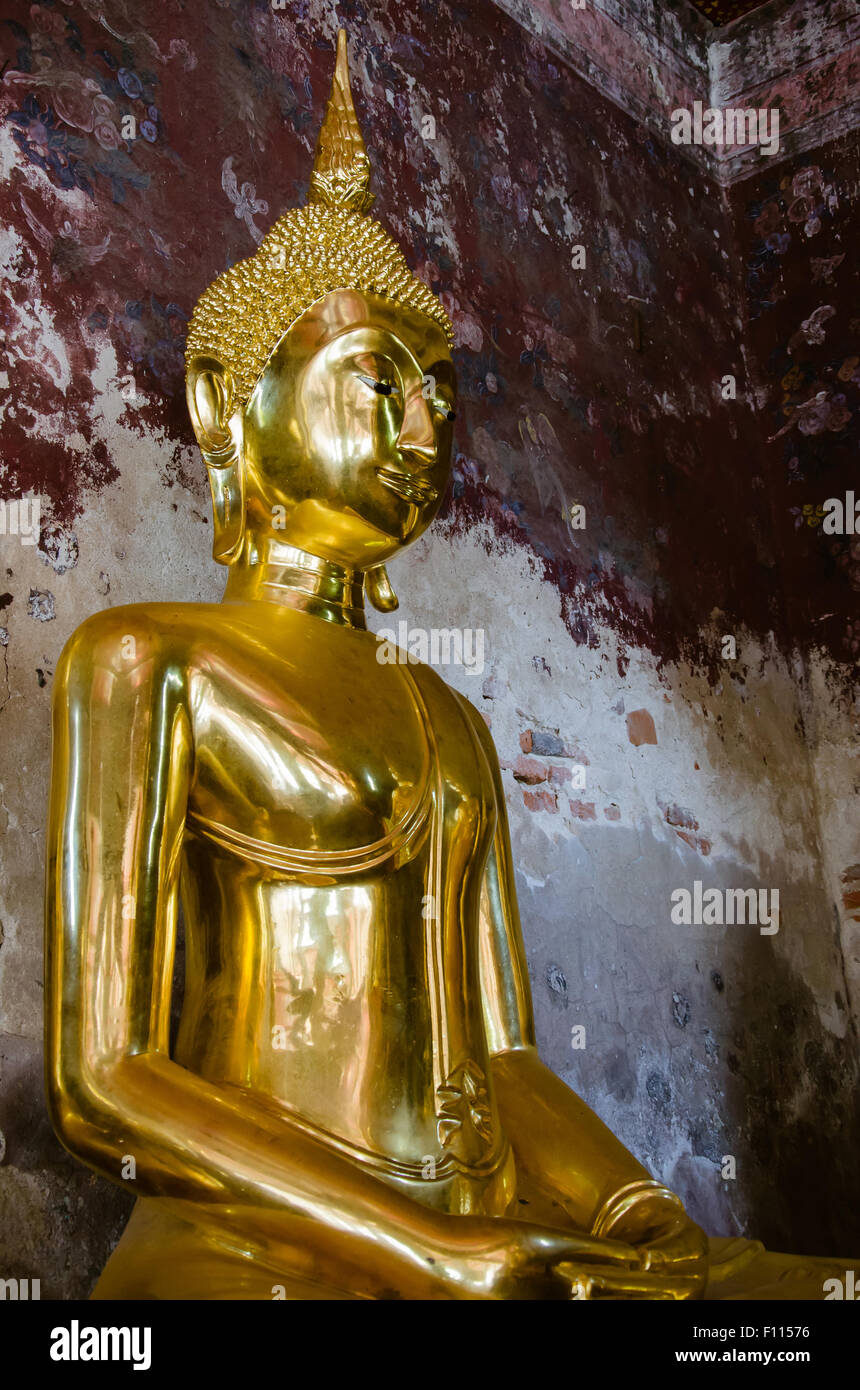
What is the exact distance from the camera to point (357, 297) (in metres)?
2.49

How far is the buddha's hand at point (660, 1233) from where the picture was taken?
1.97m

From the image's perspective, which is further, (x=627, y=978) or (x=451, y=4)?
(x=451, y=4)

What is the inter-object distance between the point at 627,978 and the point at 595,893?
23 cm

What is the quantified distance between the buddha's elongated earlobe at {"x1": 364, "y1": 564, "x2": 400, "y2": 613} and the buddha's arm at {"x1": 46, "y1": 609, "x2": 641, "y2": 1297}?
21.9 inches

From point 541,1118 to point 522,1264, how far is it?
0.56 metres

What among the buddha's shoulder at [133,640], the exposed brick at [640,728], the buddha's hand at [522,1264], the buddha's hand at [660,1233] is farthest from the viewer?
the exposed brick at [640,728]

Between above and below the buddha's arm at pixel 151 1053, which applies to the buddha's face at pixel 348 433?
above

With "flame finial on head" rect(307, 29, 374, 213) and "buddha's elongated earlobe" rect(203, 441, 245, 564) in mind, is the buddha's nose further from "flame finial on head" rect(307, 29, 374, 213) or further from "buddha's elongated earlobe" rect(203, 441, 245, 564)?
"flame finial on head" rect(307, 29, 374, 213)

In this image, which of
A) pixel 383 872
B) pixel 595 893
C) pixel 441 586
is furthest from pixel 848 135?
pixel 383 872

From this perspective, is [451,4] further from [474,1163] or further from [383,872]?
[474,1163]

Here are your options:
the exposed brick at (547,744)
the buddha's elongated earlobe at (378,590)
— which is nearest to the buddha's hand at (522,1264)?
the buddha's elongated earlobe at (378,590)

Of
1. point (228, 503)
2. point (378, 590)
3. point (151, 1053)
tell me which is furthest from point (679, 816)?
point (151, 1053)

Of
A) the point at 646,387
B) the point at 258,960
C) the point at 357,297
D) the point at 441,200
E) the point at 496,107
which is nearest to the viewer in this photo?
the point at 258,960

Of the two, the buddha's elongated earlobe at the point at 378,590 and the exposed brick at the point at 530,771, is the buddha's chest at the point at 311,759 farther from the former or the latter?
the exposed brick at the point at 530,771
